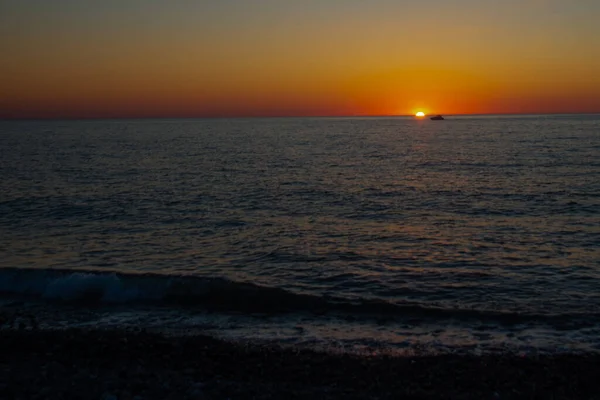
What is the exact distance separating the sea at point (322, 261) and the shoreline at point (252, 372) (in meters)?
1.04

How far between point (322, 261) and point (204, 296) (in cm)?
495

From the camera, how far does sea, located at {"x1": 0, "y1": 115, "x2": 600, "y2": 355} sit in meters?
13.9

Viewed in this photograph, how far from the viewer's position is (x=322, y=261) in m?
19.9

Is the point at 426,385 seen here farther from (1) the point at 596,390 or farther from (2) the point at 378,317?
(2) the point at 378,317

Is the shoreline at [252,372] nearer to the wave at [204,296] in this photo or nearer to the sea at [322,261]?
the sea at [322,261]

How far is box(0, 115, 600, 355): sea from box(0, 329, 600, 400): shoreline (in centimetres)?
104

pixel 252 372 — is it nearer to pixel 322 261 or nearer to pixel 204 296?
pixel 204 296

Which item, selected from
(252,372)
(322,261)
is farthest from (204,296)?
(252,372)

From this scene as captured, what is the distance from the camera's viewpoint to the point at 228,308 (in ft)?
51.6

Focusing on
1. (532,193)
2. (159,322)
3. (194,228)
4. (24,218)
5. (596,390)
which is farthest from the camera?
(532,193)

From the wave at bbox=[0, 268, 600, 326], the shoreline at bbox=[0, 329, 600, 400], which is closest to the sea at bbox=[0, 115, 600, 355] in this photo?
the wave at bbox=[0, 268, 600, 326]

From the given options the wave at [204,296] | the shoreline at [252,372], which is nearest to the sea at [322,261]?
the wave at [204,296]

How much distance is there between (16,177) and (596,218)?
40804mm

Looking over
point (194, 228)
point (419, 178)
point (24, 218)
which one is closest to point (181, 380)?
point (194, 228)
